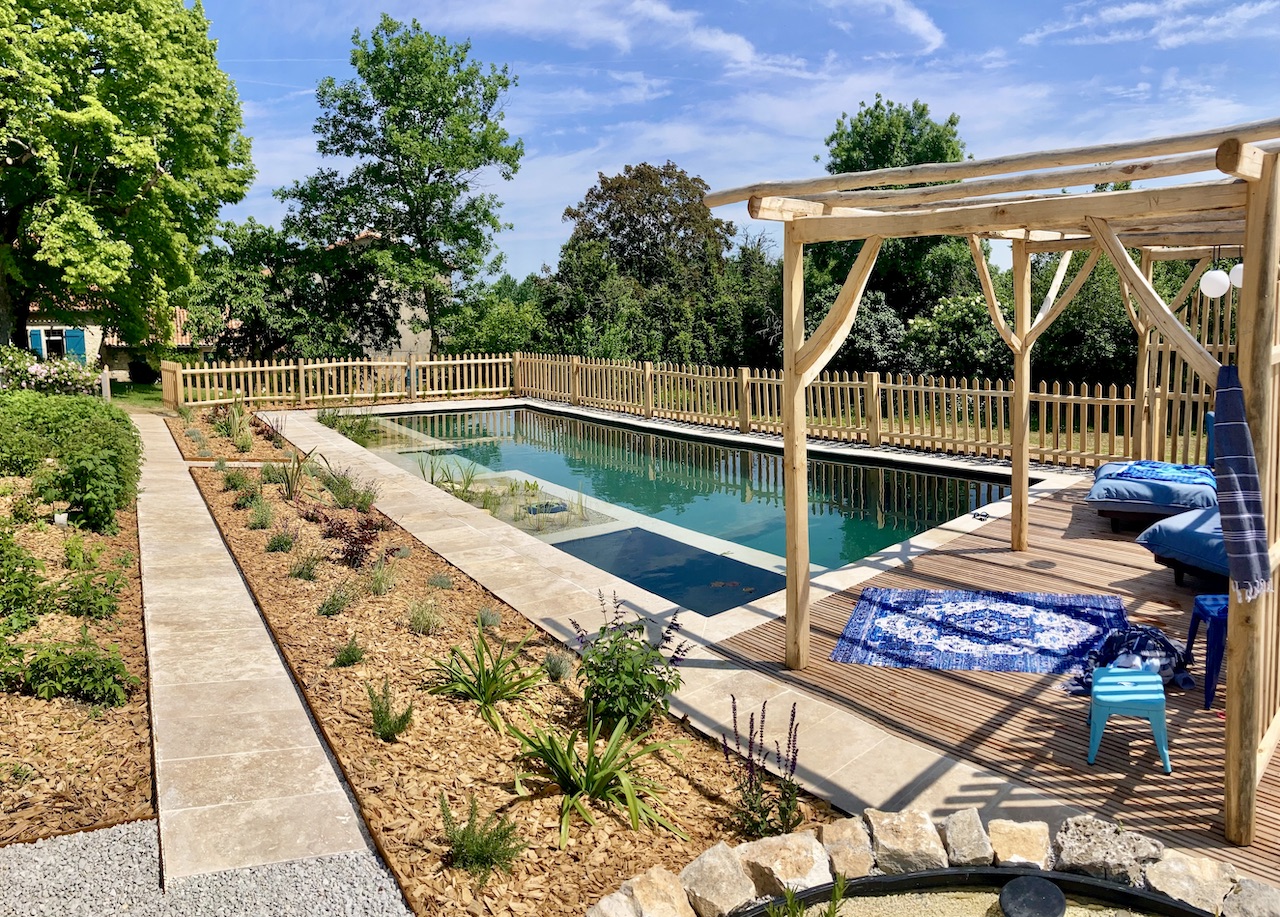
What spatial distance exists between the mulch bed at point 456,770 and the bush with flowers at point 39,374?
39.8ft

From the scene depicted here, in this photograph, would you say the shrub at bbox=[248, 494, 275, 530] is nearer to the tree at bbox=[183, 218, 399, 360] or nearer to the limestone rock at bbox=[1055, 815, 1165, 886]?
the limestone rock at bbox=[1055, 815, 1165, 886]

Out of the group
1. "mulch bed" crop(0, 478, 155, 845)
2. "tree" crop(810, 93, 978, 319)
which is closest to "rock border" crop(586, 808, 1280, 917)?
"mulch bed" crop(0, 478, 155, 845)

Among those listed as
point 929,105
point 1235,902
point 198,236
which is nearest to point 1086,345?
point 929,105

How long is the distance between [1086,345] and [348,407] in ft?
52.1

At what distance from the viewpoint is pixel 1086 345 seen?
1777cm

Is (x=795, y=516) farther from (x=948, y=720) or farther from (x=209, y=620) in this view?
(x=209, y=620)

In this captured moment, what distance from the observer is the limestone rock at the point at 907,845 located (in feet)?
10.7

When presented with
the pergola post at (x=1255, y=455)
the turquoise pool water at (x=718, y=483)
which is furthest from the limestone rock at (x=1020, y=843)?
the turquoise pool water at (x=718, y=483)

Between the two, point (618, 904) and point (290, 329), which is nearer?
point (618, 904)

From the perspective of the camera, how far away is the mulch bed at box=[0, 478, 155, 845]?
3.62 m

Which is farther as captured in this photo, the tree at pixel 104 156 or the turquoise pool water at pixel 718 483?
the tree at pixel 104 156

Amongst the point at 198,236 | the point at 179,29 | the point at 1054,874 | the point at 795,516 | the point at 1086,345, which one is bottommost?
the point at 1054,874

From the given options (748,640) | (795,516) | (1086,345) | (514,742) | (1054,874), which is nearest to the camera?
(1054,874)

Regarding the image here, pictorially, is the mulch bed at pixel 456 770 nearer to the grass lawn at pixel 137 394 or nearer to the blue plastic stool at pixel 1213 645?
the blue plastic stool at pixel 1213 645
